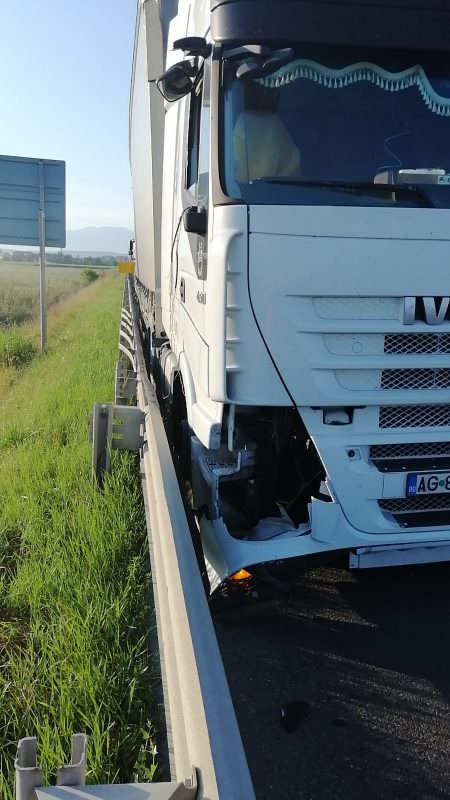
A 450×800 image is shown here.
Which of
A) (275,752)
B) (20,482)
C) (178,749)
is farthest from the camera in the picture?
(20,482)

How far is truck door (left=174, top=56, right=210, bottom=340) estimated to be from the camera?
383 centimetres

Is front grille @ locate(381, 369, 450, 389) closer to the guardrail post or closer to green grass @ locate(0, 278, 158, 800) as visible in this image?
green grass @ locate(0, 278, 158, 800)

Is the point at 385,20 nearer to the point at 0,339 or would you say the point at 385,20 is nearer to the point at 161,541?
the point at 161,541

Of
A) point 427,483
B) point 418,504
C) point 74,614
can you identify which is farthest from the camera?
point 418,504

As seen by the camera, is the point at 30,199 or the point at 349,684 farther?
the point at 30,199

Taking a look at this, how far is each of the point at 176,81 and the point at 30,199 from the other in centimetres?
1151

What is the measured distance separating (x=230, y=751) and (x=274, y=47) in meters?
3.15

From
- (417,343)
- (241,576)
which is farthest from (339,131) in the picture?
(241,576)

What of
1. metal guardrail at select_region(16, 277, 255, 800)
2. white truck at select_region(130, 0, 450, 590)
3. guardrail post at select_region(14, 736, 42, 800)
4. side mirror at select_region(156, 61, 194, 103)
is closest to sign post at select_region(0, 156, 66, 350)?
side mirror at select_region(156, 61, 194, 103)

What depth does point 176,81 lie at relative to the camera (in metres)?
3.98

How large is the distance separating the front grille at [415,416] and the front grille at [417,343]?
1.01ft

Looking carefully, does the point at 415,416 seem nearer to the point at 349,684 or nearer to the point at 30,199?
the point at 349,684

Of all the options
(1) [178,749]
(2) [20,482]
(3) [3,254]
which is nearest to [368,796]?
(1) [178,749]

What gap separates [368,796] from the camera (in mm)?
2650
